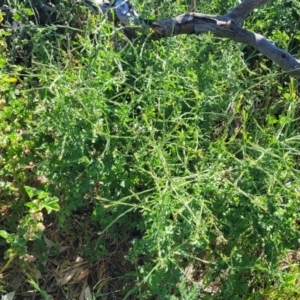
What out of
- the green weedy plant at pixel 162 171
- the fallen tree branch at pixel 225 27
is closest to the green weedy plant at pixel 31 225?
the green weedy plant at pixel 162 171

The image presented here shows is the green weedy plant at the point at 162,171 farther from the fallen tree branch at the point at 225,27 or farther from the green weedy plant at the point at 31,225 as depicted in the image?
the fallen tree branch at the point at 225,27

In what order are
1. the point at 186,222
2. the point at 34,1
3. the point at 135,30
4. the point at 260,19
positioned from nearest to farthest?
the point at 186,222 < the point at 135,30 < the point at 260,19 < the point at 34,1

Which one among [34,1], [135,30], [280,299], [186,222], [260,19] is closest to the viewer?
[186,222]

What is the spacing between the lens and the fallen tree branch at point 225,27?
2.32 m

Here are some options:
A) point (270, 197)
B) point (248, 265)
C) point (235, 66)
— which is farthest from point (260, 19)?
point (248, 265)

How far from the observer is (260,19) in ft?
8.91

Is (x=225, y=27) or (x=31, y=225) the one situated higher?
(x=225, y=27)

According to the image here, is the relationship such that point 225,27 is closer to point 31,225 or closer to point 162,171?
point 162,171

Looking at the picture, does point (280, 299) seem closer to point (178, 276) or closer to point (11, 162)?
point (178, 276)

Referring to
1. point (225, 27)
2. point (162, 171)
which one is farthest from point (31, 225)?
point (225, 27)

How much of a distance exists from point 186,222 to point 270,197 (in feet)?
1.01

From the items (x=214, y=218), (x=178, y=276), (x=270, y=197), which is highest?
(x=270, y=197)

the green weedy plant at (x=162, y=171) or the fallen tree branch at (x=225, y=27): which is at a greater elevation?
the fallen tree branch at (x=225, y=27)

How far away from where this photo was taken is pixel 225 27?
2.33m
